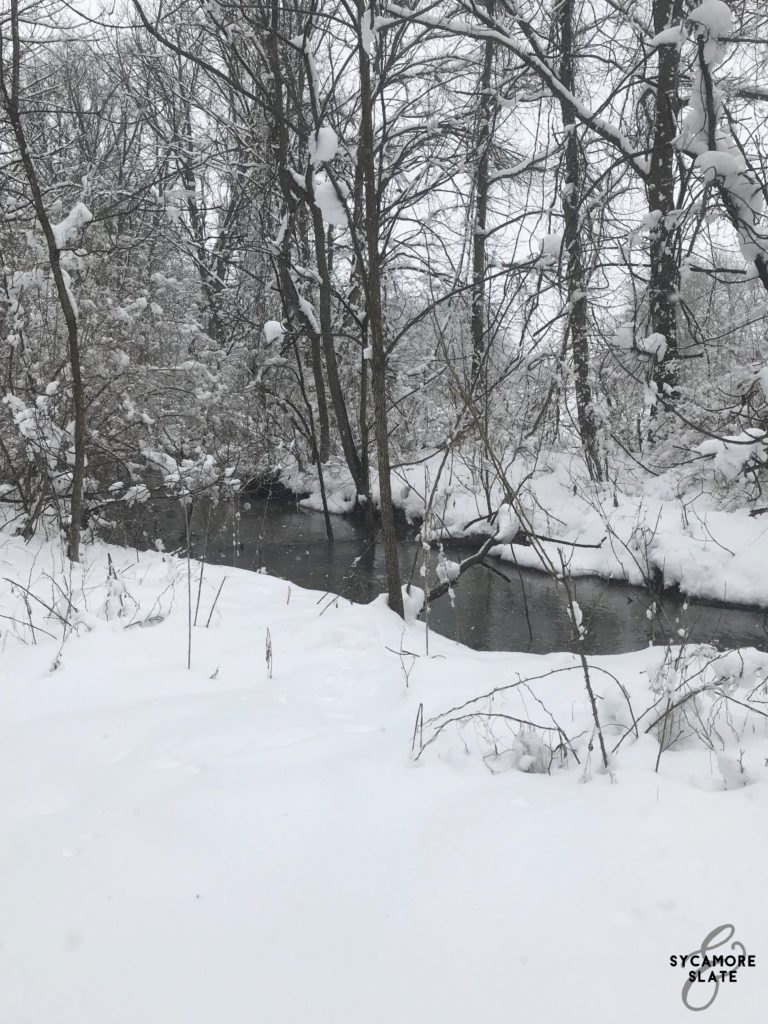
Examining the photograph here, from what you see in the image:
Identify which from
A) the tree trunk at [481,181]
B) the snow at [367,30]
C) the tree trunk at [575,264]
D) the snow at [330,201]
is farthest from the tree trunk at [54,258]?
the tree trunk at [575,264]


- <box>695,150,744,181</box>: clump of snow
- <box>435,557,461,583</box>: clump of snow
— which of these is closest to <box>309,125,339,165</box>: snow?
<box>695,150,744,181</box>: clump of snow

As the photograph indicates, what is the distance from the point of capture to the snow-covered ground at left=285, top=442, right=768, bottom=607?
6.69 meters

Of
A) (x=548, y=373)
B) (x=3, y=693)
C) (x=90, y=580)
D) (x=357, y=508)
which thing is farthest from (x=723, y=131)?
(x=357, y=508)

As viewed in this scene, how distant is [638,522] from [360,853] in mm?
6616

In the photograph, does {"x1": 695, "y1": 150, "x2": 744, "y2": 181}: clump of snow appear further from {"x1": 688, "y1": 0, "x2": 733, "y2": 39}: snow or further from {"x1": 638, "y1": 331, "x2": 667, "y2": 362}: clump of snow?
{"x1": 638, "y1": 331, "x2": 667, "y2": 362}: clump of snow

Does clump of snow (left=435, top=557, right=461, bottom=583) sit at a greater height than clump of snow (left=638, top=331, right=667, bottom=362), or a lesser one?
lesser

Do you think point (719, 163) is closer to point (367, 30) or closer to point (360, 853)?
point (367, 30)

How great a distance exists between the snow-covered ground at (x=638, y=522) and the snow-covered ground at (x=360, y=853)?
275 cm

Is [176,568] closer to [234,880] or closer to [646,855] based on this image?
[234,880]

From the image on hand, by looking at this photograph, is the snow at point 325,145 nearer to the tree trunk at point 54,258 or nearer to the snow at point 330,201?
the snow at point 330,201

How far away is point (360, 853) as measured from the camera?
1.78 metres

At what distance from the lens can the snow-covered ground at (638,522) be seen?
21.9 feet

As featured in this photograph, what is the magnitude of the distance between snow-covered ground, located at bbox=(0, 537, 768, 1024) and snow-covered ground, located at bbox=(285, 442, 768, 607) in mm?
2745

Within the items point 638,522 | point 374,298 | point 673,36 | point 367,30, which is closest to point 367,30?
point 367,30
